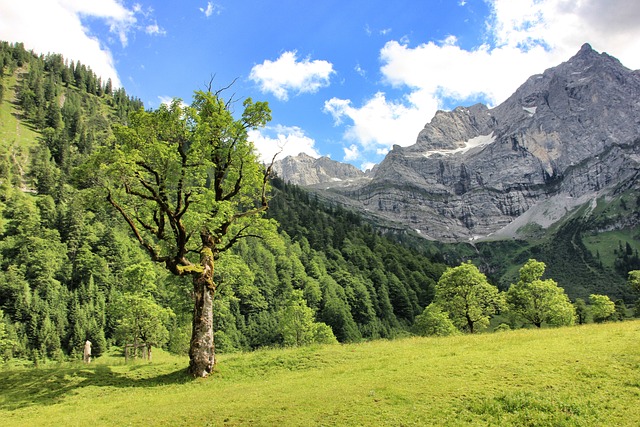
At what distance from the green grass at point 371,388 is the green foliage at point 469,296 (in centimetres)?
3905

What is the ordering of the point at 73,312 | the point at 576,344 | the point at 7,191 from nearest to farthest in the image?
1. the point at 576,344
2. the point at 73,312
3. the point at 7,191

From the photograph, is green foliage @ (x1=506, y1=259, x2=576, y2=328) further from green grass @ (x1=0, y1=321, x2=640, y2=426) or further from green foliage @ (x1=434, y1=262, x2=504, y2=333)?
green grass @ (x1=0, y1=321, x2=640, y2=426)

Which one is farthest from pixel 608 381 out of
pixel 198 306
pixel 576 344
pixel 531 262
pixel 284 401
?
pixel 531 262

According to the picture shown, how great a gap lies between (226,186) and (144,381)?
13.3 metres

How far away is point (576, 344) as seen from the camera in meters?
22.5

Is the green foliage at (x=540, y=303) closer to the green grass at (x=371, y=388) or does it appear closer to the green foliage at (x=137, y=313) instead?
the green grass at (x=371, y=388)

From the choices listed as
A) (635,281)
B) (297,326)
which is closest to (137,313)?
(297,326)

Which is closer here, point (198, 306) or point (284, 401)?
point (284, 401)

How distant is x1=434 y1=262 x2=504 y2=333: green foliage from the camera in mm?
65188

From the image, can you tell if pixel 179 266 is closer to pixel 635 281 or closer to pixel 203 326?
pixel 203 326

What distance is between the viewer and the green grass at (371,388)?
14609 millimetres

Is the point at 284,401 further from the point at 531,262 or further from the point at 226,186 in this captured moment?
the point at 531,262

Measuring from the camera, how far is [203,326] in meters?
24.1

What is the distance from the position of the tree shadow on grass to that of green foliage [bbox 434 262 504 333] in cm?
5173
